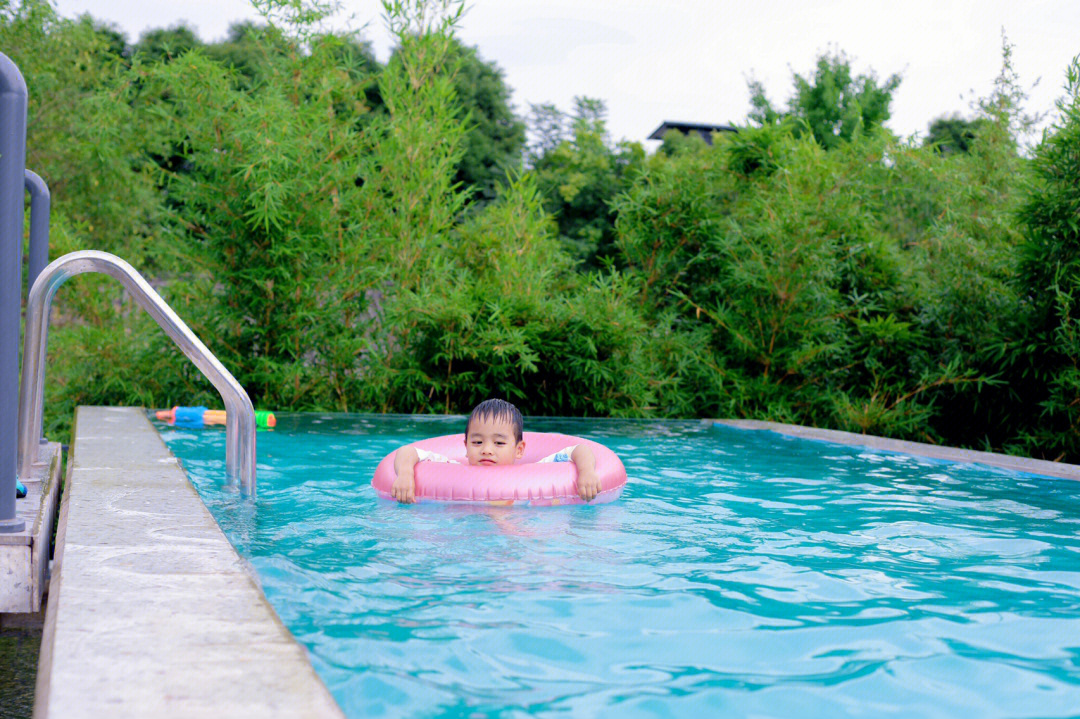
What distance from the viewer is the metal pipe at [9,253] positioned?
238 centimetres

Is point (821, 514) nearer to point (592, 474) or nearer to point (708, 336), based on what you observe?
point (592, 474)

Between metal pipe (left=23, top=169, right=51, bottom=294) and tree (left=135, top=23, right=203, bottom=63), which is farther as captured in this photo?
tree (left=135, top=23, right=203, bottom=63)

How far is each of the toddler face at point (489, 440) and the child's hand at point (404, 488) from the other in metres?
0.36

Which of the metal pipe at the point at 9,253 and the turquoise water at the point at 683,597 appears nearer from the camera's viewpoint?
the turquoise water at the point at 683,597

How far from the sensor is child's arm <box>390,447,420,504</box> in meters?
4.10

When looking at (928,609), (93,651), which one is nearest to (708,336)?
(928,609)

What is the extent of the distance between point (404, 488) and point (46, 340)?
5.18ft

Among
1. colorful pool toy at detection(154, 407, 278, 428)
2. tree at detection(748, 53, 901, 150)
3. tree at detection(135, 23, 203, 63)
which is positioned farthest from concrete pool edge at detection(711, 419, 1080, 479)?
tree at detection(135, 23, 203, 63)

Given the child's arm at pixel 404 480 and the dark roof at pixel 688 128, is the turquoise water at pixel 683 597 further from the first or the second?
the dark roof at pixel 688 128

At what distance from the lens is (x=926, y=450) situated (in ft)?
21.7

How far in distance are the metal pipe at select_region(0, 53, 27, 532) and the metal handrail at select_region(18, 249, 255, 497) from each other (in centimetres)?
42

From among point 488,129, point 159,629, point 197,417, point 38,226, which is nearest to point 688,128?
point 488,129

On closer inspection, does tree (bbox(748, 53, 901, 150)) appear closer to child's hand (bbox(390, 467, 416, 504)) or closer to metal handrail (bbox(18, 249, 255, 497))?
child's hand (bbox(390, 467, 416, 504))

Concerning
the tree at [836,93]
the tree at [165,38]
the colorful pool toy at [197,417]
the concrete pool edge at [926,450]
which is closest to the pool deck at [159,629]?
the colorful pool toy at [197,417]
